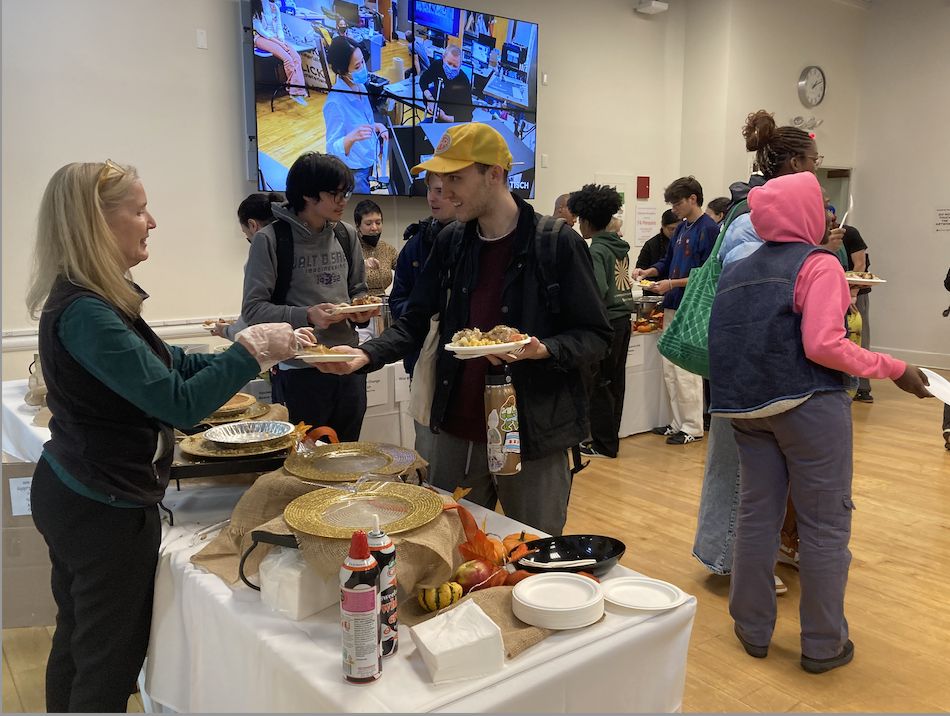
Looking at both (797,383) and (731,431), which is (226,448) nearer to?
(797,383)

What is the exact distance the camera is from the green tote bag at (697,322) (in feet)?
A: 8.31

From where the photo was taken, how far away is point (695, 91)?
7570mm

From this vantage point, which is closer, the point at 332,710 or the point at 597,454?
the point at 332,710

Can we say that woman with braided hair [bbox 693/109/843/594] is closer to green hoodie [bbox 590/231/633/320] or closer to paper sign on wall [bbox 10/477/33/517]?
green hoodie [bbox 590/231/633/320]

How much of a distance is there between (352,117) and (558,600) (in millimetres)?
4640

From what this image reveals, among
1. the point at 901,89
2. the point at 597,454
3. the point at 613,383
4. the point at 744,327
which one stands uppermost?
the point at 901,89

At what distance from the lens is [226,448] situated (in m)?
1.91

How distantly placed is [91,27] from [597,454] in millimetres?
4108

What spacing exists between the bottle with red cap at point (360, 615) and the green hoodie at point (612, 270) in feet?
10.7

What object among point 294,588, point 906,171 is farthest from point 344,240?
point 906,171

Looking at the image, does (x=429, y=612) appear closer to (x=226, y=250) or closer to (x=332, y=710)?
(x=332, y=710)

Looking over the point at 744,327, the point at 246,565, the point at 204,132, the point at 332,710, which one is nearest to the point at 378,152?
the point at 204,132

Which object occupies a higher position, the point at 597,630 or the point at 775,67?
the point at 775,67

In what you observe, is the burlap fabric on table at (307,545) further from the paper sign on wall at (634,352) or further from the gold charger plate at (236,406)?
the paper sign on wall at (634,352)
